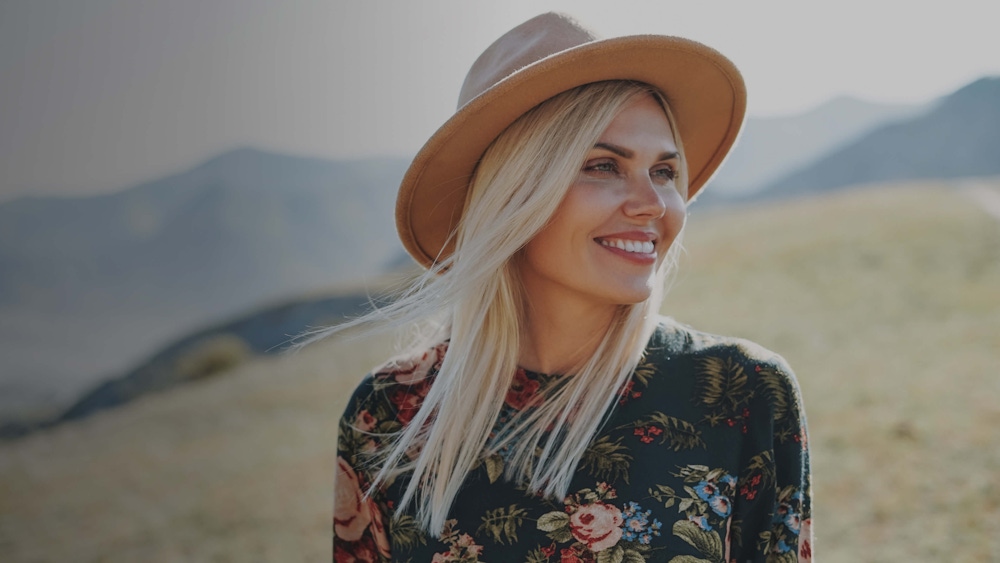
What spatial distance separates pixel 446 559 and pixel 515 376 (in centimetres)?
49

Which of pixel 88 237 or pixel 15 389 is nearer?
pixel 15 389

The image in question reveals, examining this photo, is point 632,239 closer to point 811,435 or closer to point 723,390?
point 723,390

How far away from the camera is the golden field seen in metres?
5.61

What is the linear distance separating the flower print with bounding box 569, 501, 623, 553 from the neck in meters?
0.40

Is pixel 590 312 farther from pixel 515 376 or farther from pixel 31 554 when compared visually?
pixel 31 554

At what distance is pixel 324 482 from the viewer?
746 cm

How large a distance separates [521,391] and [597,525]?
1.35 ft

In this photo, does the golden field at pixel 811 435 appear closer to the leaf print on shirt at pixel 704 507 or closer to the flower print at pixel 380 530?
the leaf print on shirt at pixel 704 507

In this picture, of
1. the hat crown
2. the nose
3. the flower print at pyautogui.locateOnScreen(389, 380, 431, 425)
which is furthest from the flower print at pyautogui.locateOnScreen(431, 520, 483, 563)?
the hat crown

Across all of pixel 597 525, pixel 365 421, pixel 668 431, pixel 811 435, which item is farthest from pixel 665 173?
pixel 811 435

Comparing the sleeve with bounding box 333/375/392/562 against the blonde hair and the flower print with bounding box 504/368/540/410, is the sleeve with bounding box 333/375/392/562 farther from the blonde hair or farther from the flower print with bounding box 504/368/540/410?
the flower print with bounding box 504/368/540/410

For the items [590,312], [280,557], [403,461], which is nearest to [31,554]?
[280,557]

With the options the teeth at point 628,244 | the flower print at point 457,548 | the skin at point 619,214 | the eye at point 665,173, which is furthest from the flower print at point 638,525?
the eye at point 665,173

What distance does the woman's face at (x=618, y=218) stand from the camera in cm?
172
